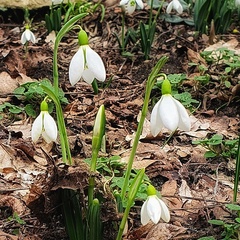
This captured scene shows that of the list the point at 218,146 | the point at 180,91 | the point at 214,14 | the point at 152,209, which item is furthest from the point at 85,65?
the point at 214,14

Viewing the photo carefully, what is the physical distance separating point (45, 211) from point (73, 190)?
112 millimetres

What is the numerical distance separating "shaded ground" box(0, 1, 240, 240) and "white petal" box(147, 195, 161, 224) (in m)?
0.18

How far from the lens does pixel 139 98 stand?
3.07 meters

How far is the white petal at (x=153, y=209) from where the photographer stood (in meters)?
1.52

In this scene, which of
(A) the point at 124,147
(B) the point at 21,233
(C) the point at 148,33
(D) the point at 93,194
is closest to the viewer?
(D) the point at 93,194

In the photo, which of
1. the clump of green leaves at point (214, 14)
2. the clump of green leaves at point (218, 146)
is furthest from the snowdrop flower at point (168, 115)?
the clump of green leaves at point (214, 14)

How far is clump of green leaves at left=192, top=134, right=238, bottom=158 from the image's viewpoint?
235 centimetres

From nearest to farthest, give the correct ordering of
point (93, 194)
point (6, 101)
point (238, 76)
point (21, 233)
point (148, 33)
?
point (93, 194) → point (21, 233) → point (6, 101) → point (238, 76) → point (148, 33)

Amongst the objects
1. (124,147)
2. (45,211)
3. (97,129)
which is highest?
(97,129)

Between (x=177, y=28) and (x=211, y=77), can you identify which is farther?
(x=177, y=28)

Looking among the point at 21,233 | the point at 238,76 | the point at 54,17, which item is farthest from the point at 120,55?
the point at 21,233

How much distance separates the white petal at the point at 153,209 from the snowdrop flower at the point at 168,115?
0.20 metres

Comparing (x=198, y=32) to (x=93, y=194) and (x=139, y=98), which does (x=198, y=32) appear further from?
(x=93, y=194)

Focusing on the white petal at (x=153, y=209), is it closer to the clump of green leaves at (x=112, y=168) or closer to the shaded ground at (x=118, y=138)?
the shaded ground at (x=118, y=138)
